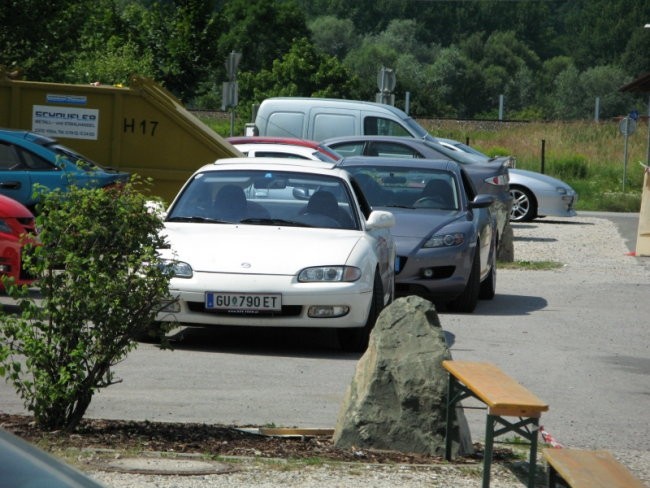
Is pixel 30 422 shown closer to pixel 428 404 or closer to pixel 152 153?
pixel 428 404

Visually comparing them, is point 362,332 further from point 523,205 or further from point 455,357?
point 523,205

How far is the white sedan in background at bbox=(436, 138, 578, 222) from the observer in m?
27.5

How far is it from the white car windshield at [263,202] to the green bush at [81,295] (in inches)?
164

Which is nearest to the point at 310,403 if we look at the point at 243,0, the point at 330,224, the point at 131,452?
the point at 131,452

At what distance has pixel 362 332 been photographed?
10.4 metres

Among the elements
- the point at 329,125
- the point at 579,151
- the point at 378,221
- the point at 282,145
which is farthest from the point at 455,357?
the point at 579,151

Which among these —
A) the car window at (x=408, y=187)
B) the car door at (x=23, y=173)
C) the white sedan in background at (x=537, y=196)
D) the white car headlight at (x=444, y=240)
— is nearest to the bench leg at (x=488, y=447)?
the white car headlight at (x=444, y=240)

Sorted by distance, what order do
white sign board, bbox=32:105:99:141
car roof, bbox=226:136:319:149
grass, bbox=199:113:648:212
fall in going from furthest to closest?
1. grass, bbox=199:113:648:212
2. car roof, bbox=226:136:319:149
3. white sign board, bbox=32:105:99:141

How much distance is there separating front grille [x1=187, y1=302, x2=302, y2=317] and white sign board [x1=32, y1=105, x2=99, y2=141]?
394 inches

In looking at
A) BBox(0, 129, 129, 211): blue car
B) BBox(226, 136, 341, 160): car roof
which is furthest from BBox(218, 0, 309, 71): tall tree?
BBox(0, 129, 129, 211): blue car

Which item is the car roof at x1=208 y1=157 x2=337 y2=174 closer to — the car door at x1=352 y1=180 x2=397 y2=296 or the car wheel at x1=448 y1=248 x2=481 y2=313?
the car door at x1=352 y1=180 x2=397 y2=296

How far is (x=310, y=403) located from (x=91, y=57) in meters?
28.3

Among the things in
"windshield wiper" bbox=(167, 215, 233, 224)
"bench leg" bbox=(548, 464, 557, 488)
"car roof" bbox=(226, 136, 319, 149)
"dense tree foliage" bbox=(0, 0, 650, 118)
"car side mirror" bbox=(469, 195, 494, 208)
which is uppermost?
"dense tree foliage" bbox=(0, 0, 650, 118)

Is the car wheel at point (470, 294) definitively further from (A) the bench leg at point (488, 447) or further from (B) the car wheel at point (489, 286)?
(A) the bench leg at point (488, 447)
